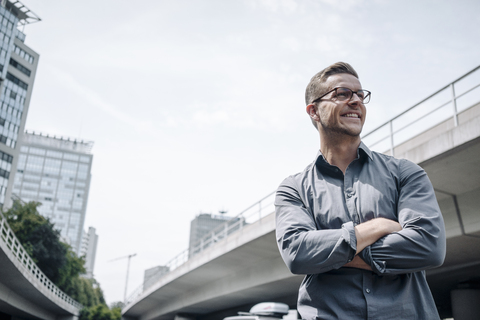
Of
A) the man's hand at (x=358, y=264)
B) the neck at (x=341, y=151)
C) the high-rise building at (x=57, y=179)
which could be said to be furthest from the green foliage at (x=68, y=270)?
the high-rise building at (x=57, y=179)

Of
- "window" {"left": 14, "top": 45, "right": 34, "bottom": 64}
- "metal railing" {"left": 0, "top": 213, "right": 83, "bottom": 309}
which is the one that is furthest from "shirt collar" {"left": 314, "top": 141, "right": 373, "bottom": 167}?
"window" {"left": 14, "top": 45, "right": 34, "bottom": 64}

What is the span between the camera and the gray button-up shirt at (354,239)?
179 cm

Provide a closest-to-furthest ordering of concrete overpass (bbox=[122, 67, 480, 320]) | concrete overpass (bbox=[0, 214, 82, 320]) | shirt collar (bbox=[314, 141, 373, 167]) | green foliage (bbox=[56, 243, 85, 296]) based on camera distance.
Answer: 1. shirt collar (bbox=[314, 141, 373, 167])
2. concrete overpass (bbox=[122, 67, 480, 320])
3. concrete overpass (bbox=[0, 214, 82, 320])
4. green foliage (bbox=[56, 243, 85, 296])

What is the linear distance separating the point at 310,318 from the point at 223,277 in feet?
69.4

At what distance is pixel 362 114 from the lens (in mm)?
2268

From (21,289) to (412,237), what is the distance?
30.5 metres

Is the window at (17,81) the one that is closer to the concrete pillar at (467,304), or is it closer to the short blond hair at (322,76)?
the concrete pillar at (467,304)

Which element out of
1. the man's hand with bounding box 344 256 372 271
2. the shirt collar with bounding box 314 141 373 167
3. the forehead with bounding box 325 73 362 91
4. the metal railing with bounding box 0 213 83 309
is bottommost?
the man's hand with bounding box 344 256 372 271

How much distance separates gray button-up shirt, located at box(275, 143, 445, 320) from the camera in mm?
1789

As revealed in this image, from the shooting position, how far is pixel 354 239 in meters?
1.84

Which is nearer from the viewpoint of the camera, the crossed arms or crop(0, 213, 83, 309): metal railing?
the crossed arms

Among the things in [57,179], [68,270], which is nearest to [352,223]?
[68,270]

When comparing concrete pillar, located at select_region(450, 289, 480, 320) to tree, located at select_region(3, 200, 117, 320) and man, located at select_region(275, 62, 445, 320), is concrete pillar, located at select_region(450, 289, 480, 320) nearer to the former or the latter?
man, located at select_region(275, 62, 445, 320)

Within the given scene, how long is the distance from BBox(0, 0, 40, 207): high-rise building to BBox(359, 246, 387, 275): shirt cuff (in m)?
73.6
